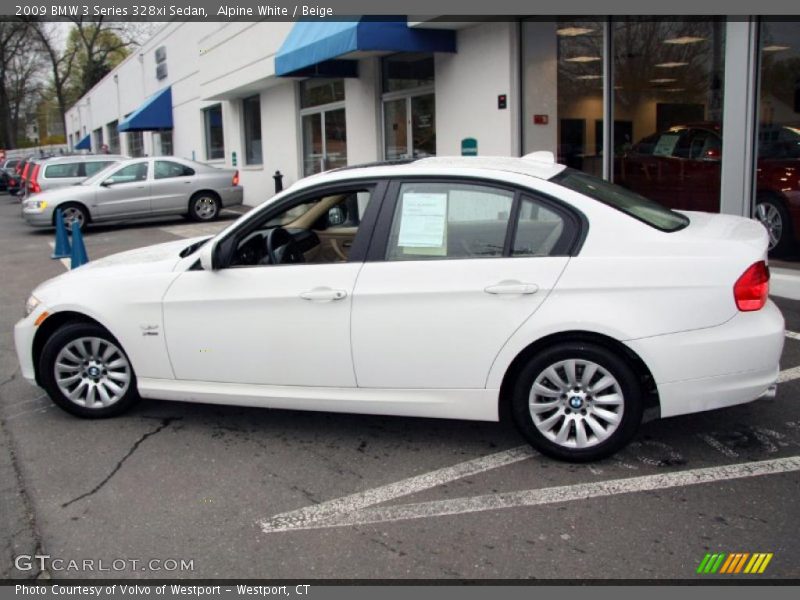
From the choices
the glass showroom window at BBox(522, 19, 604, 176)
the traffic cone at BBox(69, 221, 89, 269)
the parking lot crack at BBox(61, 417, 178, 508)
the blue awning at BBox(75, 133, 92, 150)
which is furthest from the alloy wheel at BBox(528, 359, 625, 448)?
the blue awning at BBox(75, 133, 92, 150)

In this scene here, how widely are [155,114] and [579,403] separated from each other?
1125 inches

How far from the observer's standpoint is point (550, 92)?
36.3 ft

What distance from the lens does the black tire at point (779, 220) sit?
26.8ft

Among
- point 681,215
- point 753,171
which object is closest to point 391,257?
point 681,215

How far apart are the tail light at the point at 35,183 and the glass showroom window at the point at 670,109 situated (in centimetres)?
1448

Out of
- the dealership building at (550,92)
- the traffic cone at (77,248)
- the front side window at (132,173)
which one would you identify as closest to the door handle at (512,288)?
the dealership building at (550,92)

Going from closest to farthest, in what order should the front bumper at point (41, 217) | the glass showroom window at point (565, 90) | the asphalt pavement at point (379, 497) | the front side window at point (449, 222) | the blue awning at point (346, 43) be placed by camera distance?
the asphalt pavement at point (379, 497) → the front side window at point (449, 222) → the glass showroom window at point (565, 90) → the blue awning at point (346, 43) → the front bumper at point (41, 217)

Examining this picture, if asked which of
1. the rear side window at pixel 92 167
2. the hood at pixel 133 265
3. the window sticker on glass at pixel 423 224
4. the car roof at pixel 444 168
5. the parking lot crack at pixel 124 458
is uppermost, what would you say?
the rear side window at pixel 92 167

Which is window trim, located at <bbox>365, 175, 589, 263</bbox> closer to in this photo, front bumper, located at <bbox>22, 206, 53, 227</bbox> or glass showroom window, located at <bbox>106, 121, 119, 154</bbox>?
front bumper, located at <bbox>22, 206, 53, 227</bbox>

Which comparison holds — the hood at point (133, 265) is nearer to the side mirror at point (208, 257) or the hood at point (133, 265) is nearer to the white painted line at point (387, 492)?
the side mirror at point (208, 257)

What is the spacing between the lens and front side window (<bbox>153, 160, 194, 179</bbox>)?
17.5 meters

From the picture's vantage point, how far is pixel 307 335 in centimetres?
441

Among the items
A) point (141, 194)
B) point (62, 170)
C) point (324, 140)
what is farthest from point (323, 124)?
point (62, 170)

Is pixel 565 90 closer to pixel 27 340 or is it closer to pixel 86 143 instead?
pixel 27 340
